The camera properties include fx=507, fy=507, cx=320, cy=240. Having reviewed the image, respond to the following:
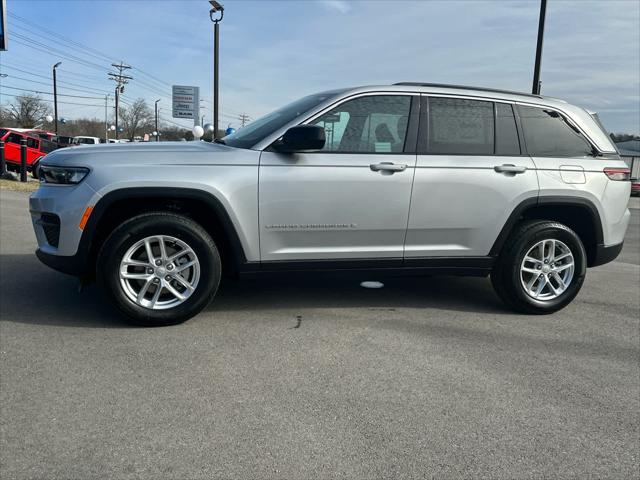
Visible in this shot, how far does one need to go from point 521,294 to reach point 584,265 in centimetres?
65

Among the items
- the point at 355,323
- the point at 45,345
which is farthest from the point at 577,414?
the point at 45,345

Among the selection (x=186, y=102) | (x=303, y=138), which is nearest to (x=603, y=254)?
Result: (x=303, y=138)

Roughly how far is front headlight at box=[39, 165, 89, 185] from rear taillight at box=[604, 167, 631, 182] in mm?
4345

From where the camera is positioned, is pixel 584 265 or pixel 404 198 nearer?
pixel 404 198

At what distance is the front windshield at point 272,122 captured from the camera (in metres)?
4.06

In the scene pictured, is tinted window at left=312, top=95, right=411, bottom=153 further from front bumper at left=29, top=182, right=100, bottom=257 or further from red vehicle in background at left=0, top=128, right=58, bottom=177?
red vehicle in background at left=0, top=128, right=58, bottom=177

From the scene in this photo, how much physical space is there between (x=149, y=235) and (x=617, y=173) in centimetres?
406

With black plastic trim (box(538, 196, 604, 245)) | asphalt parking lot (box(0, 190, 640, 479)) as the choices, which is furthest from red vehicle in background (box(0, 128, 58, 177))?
black plastic trim (box(538, 196, 604, 245))

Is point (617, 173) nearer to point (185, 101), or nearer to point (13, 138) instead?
point (13, 138)

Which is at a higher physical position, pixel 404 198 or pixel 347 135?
pixel 347 135

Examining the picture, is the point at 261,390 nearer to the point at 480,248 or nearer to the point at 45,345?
the point at 45,345

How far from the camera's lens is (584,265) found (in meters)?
4.54

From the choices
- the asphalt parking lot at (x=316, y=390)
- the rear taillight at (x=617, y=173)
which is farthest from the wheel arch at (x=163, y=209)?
the rear taillight at (x=617, y=173)

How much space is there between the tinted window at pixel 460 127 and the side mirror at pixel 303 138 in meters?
1.01
